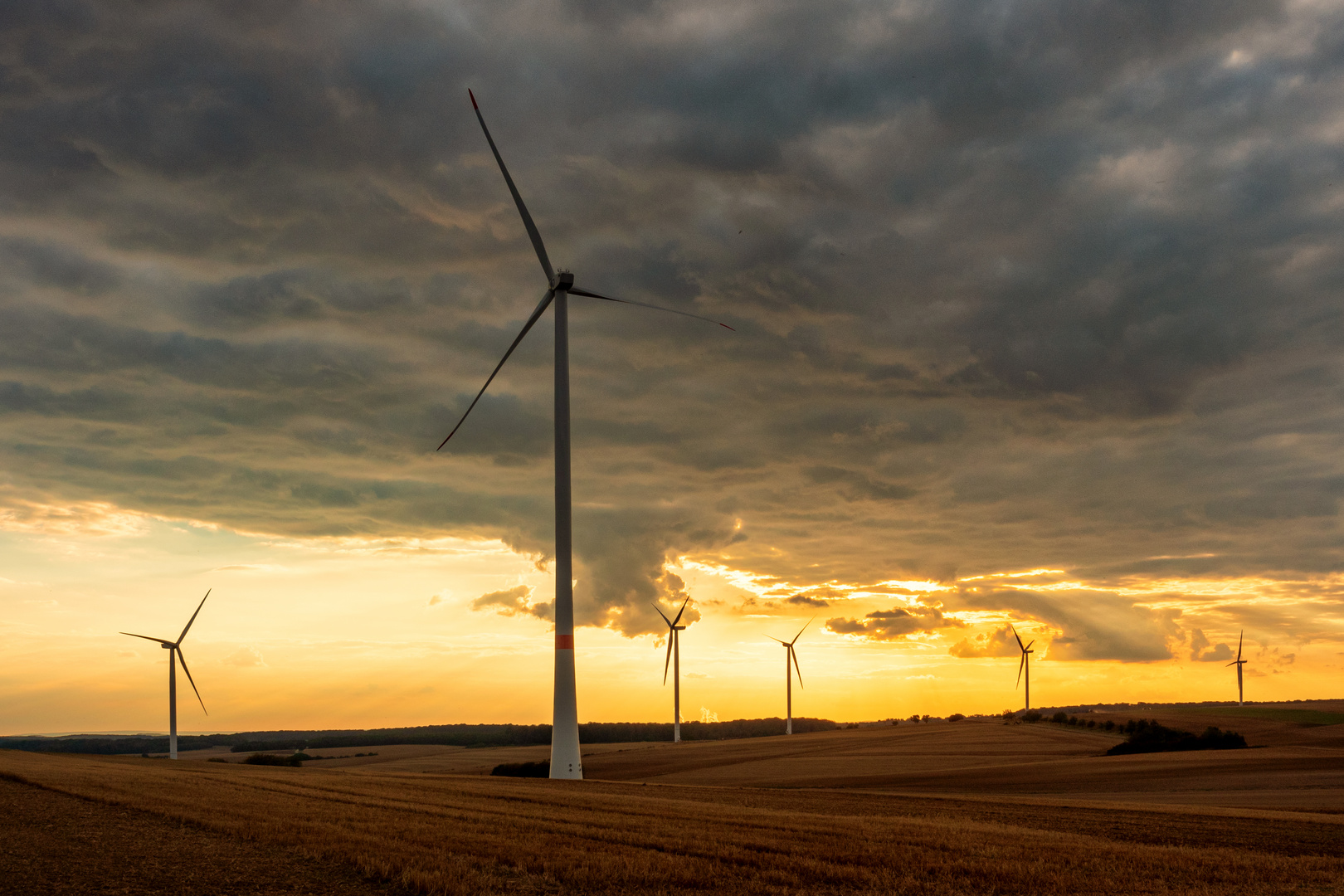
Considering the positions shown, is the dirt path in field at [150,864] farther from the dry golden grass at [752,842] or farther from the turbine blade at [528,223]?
the turbine blade at [528,223]

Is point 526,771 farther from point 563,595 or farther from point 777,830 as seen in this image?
point 777,830

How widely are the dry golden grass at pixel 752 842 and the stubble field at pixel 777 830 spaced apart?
0.33 ft

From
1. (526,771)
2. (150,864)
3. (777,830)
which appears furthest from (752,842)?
(526,771)

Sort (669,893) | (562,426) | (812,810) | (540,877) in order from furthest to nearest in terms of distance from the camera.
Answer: (562,426) → (812,810) → (540,877) → (669,893)

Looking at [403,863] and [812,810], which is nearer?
[403,863]

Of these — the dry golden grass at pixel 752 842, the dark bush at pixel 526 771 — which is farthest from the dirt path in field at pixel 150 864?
the dark bush at pixel 526 771

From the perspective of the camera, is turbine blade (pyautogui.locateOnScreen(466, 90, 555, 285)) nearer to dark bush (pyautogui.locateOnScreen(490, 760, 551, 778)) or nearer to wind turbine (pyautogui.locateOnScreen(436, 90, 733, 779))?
wind turbine (pyautogui.locateOnScreen(436, 90, 733, 779))

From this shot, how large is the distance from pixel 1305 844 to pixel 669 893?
21.0m

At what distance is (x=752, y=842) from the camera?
2528 centimetres

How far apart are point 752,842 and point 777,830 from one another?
14.6ft

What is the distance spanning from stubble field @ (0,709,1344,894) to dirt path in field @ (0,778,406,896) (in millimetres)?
196

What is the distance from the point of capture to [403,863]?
19.9 meters

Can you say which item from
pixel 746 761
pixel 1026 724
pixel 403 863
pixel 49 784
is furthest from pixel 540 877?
pixel 1026 724

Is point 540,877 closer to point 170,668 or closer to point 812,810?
point 812,810
